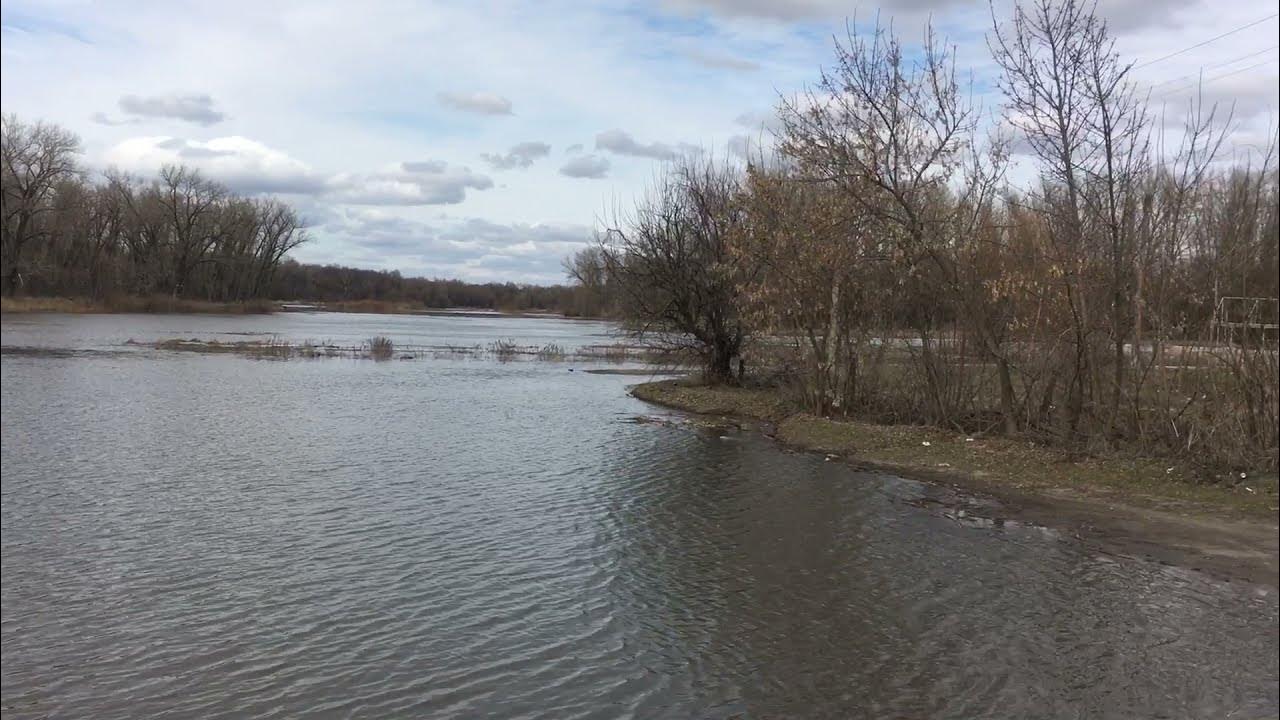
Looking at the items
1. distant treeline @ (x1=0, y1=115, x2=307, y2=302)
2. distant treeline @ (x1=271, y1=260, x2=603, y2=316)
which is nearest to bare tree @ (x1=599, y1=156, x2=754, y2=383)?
distant treeline @ (x1=0, y1=115, x2=307, y2=302)

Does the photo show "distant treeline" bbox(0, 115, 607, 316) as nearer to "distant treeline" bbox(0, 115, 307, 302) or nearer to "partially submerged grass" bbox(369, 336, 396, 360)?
"distant treeline" bbox(0, 115, 307, 302)

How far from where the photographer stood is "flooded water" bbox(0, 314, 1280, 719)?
7.58m

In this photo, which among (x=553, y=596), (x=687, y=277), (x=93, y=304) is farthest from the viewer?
(x=687, y=277)

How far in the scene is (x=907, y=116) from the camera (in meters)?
20.9

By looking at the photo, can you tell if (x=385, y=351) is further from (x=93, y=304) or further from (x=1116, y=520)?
(x=1116, y=520)

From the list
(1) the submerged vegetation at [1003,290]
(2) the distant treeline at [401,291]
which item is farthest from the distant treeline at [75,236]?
(2) the distant treeline at [401,291]

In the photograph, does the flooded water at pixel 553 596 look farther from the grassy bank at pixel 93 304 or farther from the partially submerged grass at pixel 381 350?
the partially submerged grass at pixel 381 350

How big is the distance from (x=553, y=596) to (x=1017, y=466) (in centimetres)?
1196

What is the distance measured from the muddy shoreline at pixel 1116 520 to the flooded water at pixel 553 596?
1.94 ft

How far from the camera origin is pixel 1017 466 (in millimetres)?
18125

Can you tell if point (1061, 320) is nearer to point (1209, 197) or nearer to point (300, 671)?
point (1209, 197)

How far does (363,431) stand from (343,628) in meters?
14.4

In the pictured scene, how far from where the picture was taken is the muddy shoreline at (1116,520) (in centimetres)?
1191

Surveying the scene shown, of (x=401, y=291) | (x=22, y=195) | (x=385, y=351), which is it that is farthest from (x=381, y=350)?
(x=401, y=291)
